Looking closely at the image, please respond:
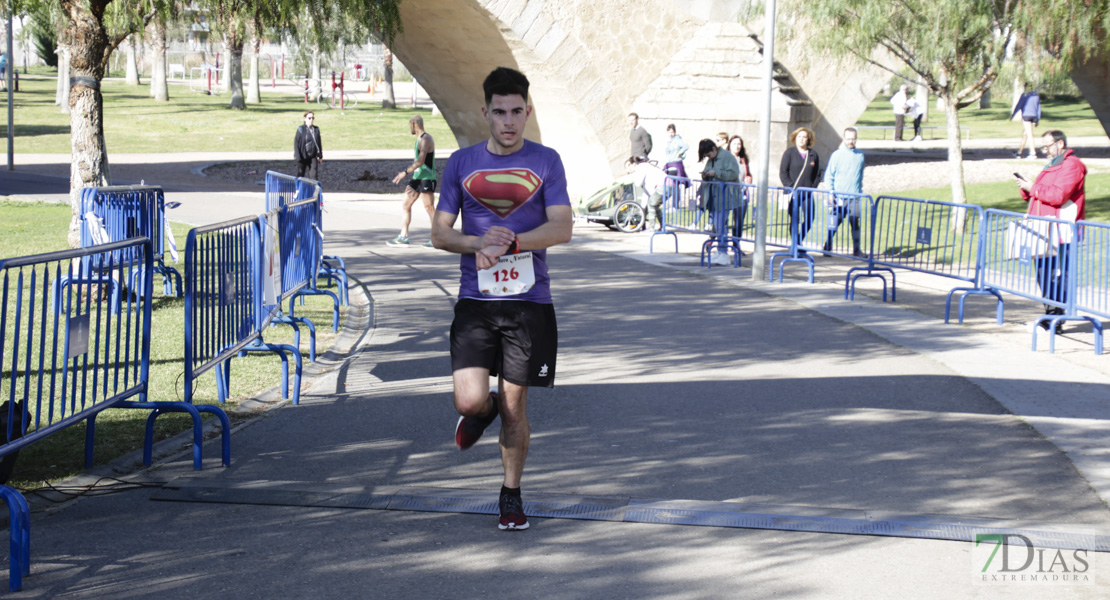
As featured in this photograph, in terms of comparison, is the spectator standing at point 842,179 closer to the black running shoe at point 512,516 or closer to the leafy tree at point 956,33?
the leafy tree at point 956,33

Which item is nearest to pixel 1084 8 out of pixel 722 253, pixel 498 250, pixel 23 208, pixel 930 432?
pixel 722 253

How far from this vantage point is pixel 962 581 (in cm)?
452

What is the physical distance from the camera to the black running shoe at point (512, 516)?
5.02 meters

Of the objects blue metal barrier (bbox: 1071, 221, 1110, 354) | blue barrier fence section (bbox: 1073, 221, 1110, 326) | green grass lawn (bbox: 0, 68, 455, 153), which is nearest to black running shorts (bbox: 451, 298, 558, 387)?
blue metal barrier (bbox: 1071, 221, 1110, 354)

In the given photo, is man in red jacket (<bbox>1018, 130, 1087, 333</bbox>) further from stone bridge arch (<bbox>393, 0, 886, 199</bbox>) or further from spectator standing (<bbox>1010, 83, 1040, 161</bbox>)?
spectator standing (<bbox>1010, 83, 1040, 161</bbox>)

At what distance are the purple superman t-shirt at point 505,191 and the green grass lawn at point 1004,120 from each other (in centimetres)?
3860

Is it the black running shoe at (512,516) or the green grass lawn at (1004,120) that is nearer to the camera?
the black running shoe at (512,516)

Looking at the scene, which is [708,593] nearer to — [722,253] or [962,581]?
[962,581]

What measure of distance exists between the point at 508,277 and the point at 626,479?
151 centimetres

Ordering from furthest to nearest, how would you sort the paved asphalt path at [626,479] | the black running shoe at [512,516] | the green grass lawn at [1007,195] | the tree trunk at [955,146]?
1. the green grass lawn at [1007,195]
2. the tree trunk at [955,146]
3. the black running shoe at [512,516]
4. the paved asphalt path at [626,479]

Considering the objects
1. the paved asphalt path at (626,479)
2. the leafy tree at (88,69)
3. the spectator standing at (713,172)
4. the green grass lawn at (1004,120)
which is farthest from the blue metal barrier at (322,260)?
the green grass lawn at (1004,120)

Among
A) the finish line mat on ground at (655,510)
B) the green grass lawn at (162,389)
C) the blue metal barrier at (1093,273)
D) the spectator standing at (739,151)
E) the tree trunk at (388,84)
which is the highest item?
the tree trunk at (388,84)

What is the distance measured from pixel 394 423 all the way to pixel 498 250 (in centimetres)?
254

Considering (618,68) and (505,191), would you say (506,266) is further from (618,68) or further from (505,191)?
(618,68)
